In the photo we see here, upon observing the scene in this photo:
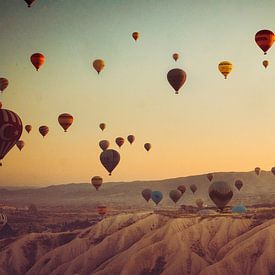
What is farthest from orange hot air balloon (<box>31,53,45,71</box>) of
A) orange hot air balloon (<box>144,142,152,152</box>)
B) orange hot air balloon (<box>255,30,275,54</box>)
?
orange hot air balloon (<box>144,142,152,152</box>)

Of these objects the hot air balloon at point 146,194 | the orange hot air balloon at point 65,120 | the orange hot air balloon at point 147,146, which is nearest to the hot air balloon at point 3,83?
the orange hot air balloon at point 65,120

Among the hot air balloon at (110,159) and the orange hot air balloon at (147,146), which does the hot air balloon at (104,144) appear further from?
the hot air balloon at (110,159)

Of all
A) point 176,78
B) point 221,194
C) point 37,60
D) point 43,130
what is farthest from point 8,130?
point 221,194

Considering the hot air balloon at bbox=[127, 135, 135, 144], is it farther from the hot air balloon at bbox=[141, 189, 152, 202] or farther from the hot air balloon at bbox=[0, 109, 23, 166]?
the hot air balloon at bbox=[0, 109, 23, 166]

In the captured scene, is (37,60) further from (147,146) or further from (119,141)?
(147,146)

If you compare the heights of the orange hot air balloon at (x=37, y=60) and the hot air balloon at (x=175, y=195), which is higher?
the hot air balloon at (x=175, y=195)

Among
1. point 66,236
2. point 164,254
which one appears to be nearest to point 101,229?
point 66,236
